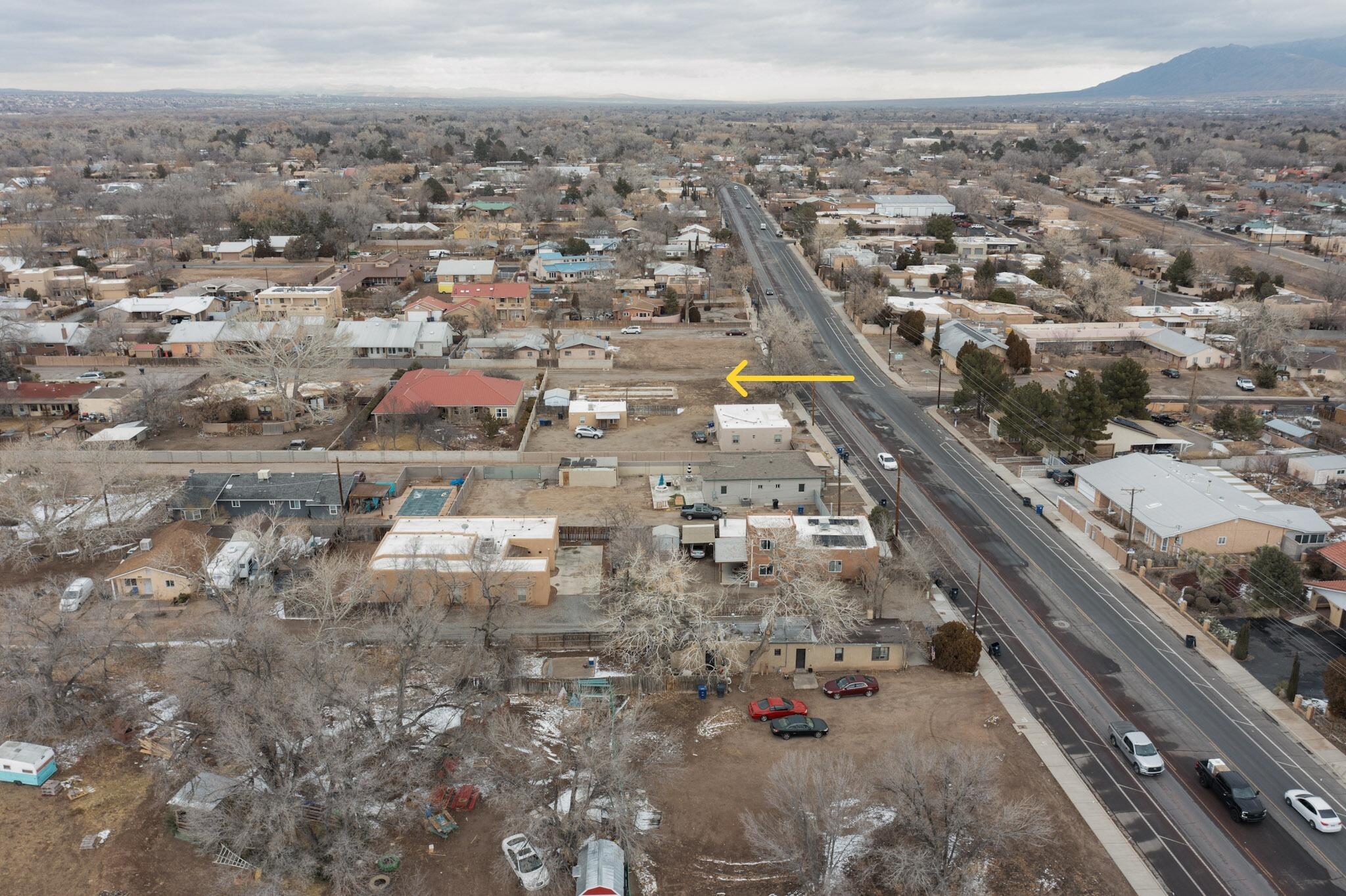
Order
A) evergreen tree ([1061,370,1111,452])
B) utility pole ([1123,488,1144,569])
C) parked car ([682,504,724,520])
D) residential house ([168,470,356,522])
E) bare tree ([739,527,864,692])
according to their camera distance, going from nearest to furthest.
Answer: bare tree ([739,527,864,692]) < utility pole ([1123,488,1144,569]) < parked car ([682,504,724,520]) < residential house ([168,470,356,522]) < evergreen tree ([1061,370,1111,452])

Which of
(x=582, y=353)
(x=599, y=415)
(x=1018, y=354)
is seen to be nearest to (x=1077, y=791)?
(x=599, y=415)

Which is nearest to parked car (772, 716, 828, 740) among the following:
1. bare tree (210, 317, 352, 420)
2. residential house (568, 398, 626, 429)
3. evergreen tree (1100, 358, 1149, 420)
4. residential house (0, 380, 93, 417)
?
residential house (568, 398, 626, 429)

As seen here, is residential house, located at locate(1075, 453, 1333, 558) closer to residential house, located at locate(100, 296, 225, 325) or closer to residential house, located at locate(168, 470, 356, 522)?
residential house, located at locate(168, 470, 356, 522)

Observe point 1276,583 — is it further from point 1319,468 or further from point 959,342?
point 959,342

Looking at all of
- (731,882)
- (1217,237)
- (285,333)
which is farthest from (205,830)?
(1217,237)

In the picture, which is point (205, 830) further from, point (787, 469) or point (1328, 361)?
point (1328, 361)

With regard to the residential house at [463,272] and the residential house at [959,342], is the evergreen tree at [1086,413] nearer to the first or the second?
the residential house at [959,342]
